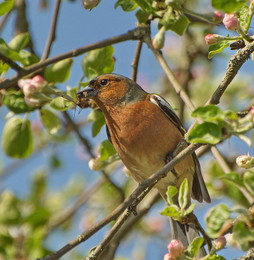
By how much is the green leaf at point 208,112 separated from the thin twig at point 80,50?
1644 millimetres

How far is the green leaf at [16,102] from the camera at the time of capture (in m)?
4.64

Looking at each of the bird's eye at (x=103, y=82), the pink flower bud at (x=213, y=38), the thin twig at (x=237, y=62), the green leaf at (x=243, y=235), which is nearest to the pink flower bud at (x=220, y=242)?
the green leaf at (x=243, y=235)

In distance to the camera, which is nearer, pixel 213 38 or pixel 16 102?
pixel 213 38

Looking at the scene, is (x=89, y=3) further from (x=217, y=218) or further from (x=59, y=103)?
(x=217, y=218)

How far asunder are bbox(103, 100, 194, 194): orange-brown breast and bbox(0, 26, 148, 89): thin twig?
0.79 metres

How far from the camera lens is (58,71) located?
4.77 m

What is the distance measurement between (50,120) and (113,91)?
3.98ft

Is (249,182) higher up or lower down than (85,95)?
higher up

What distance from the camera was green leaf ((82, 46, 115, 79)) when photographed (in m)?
4.78

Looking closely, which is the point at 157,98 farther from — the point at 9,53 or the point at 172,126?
the point at 9,53

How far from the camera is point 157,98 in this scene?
5.66 meters

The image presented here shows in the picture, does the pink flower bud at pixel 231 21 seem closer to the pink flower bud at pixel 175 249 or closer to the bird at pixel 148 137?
the pink flower bud at pixel 175 249

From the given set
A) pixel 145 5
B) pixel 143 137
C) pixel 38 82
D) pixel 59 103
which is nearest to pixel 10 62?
pixel 38 82

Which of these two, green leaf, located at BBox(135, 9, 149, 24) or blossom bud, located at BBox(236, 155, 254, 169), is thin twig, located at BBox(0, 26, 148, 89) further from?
blossom bud, located at BBox(236, 155, 254, 169)
